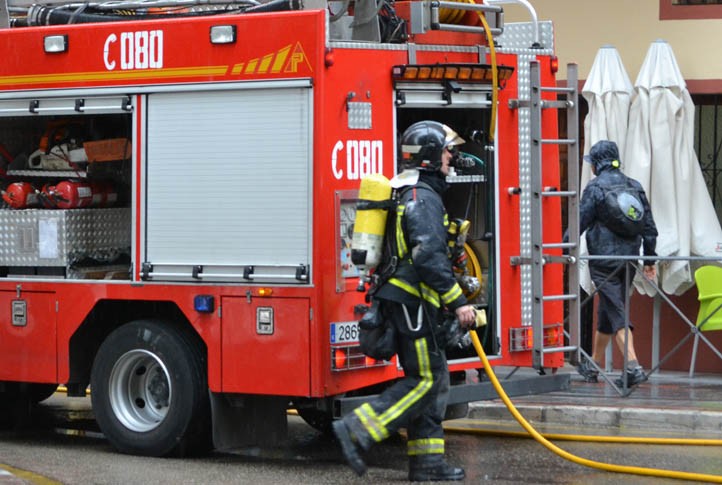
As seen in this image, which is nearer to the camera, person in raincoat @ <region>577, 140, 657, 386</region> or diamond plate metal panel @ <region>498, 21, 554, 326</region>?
diamond plate metal panel @ <region>498, 21, 554, 326</region>

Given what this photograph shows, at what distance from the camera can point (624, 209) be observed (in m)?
12.8

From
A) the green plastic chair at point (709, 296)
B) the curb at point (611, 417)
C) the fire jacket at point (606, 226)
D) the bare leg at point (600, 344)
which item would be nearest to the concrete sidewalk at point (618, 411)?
the curb at point (611, 417)

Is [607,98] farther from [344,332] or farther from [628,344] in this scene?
[344,332]

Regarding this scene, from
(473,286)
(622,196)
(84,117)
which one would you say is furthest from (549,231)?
(84,117)

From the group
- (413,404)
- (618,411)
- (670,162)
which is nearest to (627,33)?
(670,162)

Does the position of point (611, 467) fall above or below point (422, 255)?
below

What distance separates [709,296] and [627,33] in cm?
282

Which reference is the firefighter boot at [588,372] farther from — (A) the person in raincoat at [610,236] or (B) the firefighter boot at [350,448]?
(B) the firefighter boot at [350,448]

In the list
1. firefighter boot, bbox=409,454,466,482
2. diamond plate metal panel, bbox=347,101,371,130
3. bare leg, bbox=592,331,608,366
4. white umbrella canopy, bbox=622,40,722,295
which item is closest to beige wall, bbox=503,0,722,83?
white umbrella canopy, bbox=622,40,722,295

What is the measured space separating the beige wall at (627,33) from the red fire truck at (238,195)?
4.04 metres

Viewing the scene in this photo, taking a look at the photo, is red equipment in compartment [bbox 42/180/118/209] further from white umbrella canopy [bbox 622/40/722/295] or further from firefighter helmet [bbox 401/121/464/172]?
white umbrella canopy [bbox 622/40/722/295]

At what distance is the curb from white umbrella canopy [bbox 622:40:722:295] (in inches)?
106

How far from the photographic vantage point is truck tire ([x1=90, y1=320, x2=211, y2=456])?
31.5ft

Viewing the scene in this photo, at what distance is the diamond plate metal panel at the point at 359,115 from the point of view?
9.18 meters
